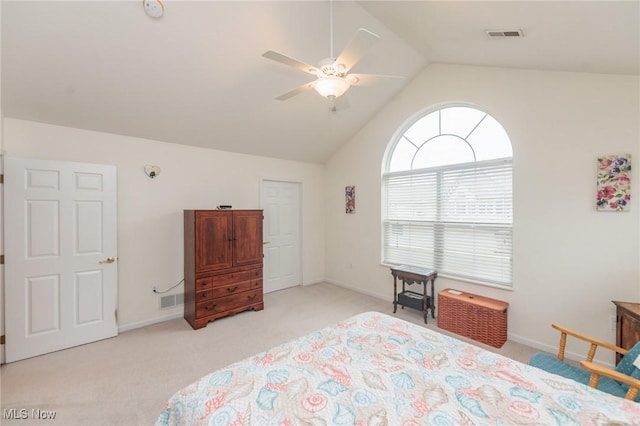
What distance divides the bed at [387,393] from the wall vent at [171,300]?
8.97 feet

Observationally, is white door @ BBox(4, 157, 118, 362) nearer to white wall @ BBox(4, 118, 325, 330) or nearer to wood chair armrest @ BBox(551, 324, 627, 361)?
white wall @ BBox(4, 118, 325, 330)

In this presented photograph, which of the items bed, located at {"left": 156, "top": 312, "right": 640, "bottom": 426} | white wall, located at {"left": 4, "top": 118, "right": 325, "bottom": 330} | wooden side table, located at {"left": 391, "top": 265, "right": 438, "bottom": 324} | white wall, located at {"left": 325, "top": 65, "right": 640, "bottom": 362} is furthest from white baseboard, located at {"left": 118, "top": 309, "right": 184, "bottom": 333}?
white wall, located at {"left": 325, "top": 65, "right": 640, "bottom": 362}

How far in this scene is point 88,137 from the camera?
10.2 feet

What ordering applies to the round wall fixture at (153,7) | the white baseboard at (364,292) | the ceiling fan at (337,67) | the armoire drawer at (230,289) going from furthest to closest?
1. the white baseboard at (364,292)
2. the armoire drawer at (230,289)
3. the round wall fixture at (153,7)
4. the ceiling fan at (337,67)

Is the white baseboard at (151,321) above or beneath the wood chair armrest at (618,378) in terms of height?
beneath

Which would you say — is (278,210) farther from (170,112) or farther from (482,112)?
(482,112)

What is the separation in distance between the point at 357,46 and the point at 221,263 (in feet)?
10.0

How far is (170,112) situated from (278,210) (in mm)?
2351

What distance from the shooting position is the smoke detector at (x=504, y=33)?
2242mm

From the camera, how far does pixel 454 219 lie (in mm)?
3703

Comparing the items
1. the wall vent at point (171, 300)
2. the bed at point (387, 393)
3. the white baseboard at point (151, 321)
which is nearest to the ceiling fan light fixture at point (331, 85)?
the bed at point (387, 393)

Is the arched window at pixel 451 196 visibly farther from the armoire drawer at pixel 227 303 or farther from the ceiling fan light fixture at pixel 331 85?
the ceiling fan light fixture at pixel 331 85

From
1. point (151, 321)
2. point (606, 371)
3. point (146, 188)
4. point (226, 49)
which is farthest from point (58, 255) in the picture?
point (606, 371)

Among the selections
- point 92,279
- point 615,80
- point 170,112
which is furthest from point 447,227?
point 92,279
